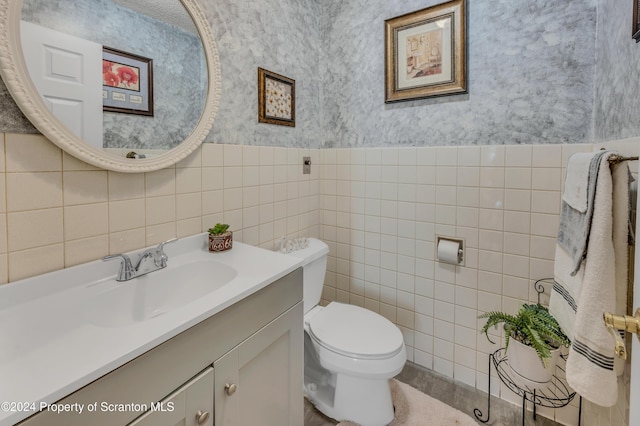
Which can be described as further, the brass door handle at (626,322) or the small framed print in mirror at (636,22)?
the small framed print in mirror at (636,22)

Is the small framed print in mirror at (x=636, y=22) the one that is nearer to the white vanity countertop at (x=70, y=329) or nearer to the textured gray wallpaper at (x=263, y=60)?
the white vanity countertop at (x=70, y=329)

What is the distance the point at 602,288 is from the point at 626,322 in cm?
34

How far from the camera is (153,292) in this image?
3.44 ft

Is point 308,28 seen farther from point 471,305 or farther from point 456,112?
point 471,305

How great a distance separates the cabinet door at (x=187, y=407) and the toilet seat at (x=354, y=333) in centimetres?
66

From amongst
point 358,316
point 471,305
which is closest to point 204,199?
point 358,316

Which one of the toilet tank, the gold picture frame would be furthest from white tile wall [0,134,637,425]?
the gold picture frame

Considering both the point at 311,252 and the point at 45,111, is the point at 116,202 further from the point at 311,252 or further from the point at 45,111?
the point at 311,252

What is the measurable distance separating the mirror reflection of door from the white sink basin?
0.47 metres

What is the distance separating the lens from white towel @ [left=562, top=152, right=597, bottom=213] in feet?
2.93

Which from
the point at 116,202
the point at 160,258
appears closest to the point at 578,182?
the point at 160,258

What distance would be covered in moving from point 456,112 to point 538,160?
457 mm

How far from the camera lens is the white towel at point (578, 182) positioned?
894 mm

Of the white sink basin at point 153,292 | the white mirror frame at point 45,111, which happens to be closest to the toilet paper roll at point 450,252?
the white sink basin at point 153,292
